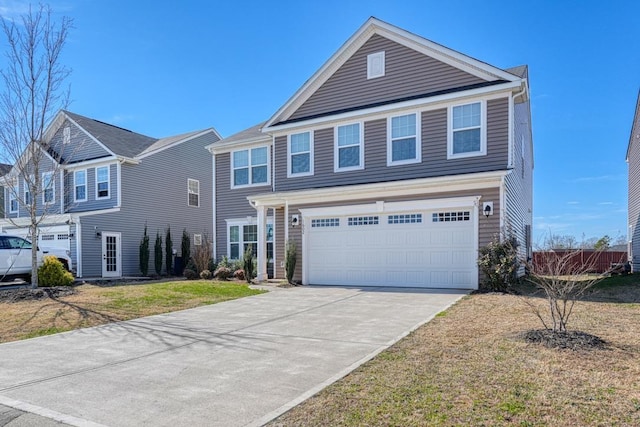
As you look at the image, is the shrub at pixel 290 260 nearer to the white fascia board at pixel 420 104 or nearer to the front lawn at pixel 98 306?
the front lawn at pixel 98 306

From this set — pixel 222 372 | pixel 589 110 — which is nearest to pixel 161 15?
pixel 222 372

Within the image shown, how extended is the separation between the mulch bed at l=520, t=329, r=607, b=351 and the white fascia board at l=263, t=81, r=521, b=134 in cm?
856

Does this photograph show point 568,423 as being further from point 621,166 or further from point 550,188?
point 621,166

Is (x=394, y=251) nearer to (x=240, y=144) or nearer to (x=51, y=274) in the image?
(x=240, y=144)

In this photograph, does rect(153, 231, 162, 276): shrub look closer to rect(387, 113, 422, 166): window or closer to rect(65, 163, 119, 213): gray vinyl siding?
rect(65, 163, 119, 213): gray vinyl siding

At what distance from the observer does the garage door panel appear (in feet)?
40.6

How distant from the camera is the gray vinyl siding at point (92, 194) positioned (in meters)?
21.0

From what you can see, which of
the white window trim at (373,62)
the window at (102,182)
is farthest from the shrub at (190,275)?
the white window trim at (373,62)

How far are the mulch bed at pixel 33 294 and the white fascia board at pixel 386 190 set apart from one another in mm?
6717

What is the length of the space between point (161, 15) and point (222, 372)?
12796 millimetres

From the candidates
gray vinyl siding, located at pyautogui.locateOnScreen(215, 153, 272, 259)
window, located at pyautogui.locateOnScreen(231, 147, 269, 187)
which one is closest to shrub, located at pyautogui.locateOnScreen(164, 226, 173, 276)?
gray vinyl siding, located at pyautogui.locateOnScreen(215, 153, 272, 259)

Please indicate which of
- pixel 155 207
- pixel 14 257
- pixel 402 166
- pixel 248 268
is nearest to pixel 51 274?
pixel 14 257

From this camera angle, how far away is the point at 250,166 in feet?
60.5

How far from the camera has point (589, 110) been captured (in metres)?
20.4
